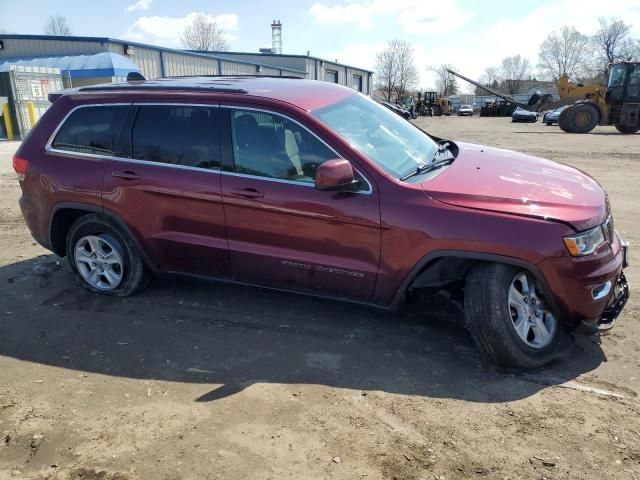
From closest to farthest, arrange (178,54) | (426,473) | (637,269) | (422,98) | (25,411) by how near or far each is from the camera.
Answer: (426,473) < (25,411) < (637,269) < (178,54) < (422,98)

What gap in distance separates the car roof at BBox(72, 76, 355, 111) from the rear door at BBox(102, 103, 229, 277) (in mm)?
191

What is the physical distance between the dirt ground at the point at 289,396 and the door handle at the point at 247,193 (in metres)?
1.05

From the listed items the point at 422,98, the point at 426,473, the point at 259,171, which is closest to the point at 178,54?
the point at 259,171

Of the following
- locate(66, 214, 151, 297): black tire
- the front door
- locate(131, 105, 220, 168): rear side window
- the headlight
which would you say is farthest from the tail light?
the headlight

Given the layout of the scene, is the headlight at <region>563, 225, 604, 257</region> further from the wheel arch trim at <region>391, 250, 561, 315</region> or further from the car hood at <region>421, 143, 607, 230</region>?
the wheel arch trim at <region>391, 250, 561, 315</region>

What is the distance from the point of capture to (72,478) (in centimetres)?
254

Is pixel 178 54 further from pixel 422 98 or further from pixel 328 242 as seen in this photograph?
pixel 422 98

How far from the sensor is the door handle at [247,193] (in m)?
3.78

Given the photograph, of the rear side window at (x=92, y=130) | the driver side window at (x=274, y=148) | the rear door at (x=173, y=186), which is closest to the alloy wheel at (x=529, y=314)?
the driver side window at (x=274, y=148)

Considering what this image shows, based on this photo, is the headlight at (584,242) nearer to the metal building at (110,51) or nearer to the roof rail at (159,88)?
the roof rail at (159,88)

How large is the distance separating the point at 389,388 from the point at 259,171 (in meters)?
1.82

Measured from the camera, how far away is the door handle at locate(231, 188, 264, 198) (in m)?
3.78

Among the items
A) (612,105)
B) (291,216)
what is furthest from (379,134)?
(612,105)

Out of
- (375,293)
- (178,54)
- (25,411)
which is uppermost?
(178,54)
